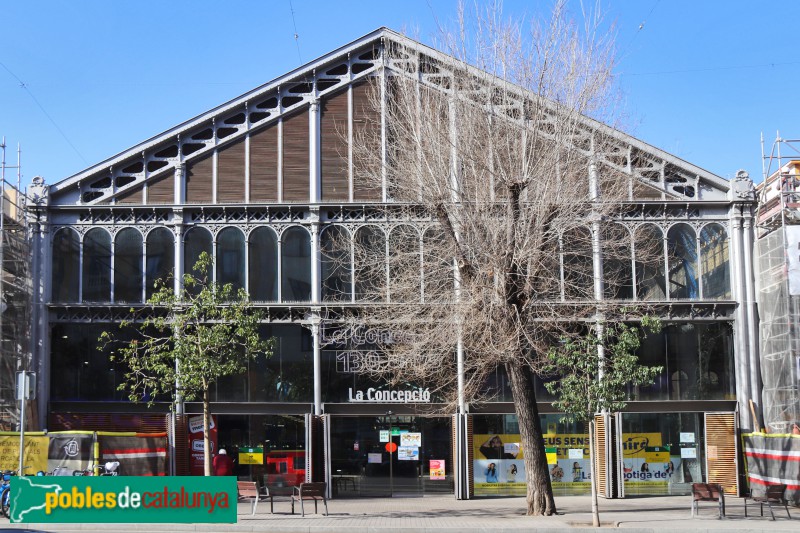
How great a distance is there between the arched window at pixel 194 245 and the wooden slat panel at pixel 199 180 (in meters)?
1.02

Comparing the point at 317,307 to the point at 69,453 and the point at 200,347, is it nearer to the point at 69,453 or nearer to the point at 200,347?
the point at 200,347

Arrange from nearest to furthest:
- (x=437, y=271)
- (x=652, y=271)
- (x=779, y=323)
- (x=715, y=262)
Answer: (x=437, y=271), (x=779, y=323), (x=652, y=271), (x=715, y=262)

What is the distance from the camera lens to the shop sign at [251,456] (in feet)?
97.4

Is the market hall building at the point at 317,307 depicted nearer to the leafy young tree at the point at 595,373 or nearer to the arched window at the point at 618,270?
the arched window at the point at 618,270

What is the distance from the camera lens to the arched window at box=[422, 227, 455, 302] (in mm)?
23828

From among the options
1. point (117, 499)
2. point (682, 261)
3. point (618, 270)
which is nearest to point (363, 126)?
point (618, 270)

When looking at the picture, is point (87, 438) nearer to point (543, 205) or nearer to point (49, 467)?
point (49, 467)

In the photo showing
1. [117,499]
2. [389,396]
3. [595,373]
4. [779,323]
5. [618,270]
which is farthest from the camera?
[389,396]

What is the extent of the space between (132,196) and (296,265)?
18.6 feet

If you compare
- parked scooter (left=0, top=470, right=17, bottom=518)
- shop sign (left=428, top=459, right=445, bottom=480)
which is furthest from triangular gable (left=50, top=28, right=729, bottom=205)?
parked scooter (left=0, top=470, right=17, bottom=518)

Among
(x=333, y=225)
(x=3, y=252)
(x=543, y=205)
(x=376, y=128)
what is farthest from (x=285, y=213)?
(x=543, y=205)

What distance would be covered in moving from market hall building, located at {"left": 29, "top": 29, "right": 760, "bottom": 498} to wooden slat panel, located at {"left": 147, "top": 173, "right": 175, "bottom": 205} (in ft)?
0.15

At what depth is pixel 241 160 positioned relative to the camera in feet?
100

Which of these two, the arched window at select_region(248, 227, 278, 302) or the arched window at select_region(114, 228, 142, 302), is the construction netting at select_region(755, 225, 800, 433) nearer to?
the arched window at select_region(248, 227, 278, 302)
